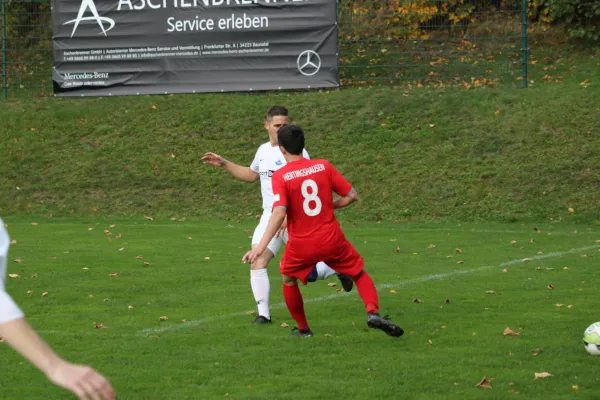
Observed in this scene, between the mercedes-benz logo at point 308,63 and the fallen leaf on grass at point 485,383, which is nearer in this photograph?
the fallen leaf on grass at point 485,383

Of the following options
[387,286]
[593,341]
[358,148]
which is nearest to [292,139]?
[593,341]

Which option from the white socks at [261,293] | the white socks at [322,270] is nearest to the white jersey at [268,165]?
the white socks at [261,293]

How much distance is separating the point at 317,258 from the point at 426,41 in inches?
682

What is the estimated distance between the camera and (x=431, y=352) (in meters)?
8.01

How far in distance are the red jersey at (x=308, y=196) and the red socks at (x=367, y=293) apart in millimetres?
417

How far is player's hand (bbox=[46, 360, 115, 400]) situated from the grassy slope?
1619cm

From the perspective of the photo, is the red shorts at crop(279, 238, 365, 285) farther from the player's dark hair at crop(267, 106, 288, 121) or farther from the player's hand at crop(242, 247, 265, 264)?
the player's dark hair at crop(267, 106, 288, 121)

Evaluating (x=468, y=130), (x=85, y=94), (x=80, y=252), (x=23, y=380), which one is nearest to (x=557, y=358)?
(x=23, y=380)

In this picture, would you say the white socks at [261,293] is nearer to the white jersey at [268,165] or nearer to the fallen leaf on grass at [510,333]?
the white jersey at [268,165]

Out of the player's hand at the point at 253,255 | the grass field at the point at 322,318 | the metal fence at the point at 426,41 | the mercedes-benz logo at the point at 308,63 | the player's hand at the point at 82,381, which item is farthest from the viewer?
the metal fence at the point at 426,41

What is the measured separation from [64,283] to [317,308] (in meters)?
3.47

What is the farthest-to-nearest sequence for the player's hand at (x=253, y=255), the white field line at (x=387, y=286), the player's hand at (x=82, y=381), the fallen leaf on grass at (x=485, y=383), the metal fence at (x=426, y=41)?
the metal fence at (x=426, y=41) → the white field line at (x=387, y=286) → the player's hand at (x=253, y=255) → the fallen leaf on grass at (x=485, y=383) → the player's hand at (x=82, y=381)

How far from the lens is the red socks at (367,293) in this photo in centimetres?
816

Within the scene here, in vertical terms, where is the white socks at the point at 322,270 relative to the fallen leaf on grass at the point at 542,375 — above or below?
above
